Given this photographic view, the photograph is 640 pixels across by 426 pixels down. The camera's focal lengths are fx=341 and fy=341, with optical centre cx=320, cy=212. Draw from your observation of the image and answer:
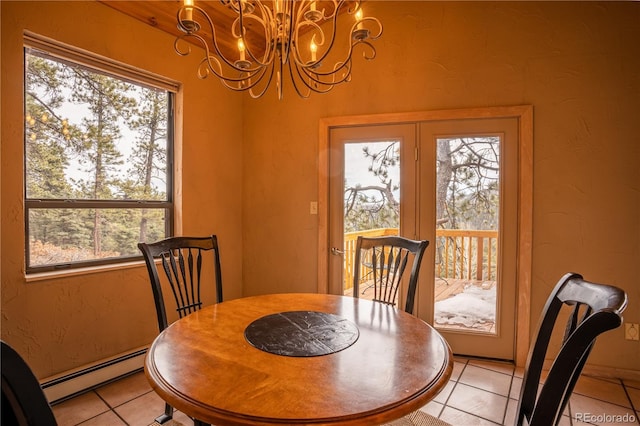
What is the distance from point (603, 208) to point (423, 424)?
2.14 metres

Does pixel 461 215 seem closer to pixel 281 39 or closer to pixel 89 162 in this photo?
pixel 281 39

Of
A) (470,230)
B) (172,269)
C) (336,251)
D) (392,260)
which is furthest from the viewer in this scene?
(336,251)

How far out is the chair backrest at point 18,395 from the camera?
1.82 ft

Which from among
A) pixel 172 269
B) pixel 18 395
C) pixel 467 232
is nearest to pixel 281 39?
pixel 172 269

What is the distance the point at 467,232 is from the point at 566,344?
2194 millimetres

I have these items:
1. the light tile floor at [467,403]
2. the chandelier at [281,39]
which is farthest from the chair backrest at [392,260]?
the chandelier at [281,39]

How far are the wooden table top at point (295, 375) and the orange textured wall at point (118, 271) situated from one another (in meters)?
1.30

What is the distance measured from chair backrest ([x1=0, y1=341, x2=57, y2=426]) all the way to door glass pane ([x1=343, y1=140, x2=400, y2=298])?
→ 2.58 metres

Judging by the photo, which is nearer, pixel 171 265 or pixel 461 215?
pixel 171 265

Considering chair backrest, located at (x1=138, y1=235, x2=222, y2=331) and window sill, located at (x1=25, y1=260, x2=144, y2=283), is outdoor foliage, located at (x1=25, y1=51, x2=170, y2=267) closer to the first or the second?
window sill, located at (x1=25, y1=260, x2=144, y2=283)

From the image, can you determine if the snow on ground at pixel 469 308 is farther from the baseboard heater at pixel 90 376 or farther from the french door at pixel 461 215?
the baseboard heater at pixel 90 376

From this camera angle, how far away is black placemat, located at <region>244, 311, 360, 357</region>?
47.3 inches

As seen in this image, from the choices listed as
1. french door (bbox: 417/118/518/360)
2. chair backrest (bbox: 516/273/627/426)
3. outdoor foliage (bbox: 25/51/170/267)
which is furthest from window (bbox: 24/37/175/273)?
chair backrest (bbox: 516/273/627/426)
